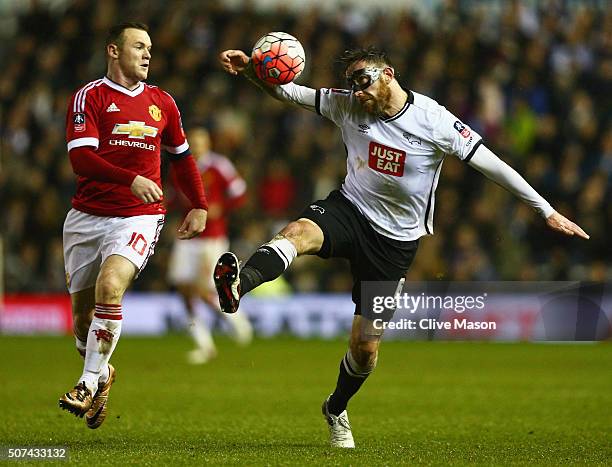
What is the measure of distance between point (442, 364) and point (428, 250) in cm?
367

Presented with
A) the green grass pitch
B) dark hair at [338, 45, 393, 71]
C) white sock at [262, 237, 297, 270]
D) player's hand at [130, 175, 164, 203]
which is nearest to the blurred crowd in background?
the green grass pitch

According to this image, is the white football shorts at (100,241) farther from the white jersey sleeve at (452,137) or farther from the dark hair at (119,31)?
the white jersey sleeve at (452,137)

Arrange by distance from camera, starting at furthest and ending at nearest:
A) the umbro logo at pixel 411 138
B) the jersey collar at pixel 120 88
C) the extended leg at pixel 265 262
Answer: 1. the jersey collar at pixel 120 88
2. the umbro logo at pixel 411 138
3. the extended leg at pixel 265 262

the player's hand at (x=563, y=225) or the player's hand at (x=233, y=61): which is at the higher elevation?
the player's hand at (x=233, y=61)

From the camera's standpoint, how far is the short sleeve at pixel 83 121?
273 inches

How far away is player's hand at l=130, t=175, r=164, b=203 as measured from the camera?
6680 millimetres

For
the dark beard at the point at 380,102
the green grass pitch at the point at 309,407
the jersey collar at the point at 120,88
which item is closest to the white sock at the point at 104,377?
the green grass pitch at the point at 309,407

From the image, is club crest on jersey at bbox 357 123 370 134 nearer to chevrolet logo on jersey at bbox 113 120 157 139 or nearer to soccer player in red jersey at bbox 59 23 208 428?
soccer player in red jersey at bbox 59 23 208 428

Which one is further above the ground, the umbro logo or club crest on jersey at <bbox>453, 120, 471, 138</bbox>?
club crest on jersey at <bbox>453, 120, 471, 138</bbox>

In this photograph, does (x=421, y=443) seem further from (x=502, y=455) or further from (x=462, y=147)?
(x=462, y=147)

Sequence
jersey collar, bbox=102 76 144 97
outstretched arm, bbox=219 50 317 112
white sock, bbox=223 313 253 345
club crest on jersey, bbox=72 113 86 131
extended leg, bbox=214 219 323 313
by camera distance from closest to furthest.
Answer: extended leg, bbox=214 219 323 313
club crest on jersey, bbox=72 113 86 131
jersey collar, bbox=102 76 144 97
outstretched arm, bbox=219 50 317 112
white sock, bbox=223 313 253 345

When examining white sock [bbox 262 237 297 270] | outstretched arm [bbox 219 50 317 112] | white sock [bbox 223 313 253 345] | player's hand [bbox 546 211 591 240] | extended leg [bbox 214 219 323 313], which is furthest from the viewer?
white sock [bbox 223 313 253 345]

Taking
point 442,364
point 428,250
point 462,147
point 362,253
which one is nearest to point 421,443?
point 362,253

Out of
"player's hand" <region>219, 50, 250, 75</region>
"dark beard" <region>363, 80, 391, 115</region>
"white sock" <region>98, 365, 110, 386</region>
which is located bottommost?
"white sock" <region>98, 365, 110, 386</region>
